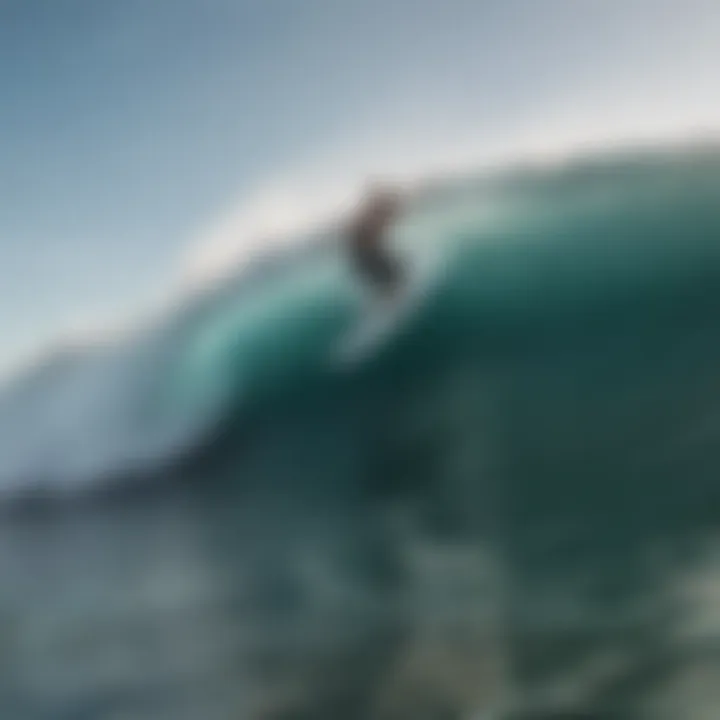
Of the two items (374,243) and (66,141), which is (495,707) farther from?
(66,141)

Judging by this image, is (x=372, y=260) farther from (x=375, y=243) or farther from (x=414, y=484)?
(x=414, y=484)

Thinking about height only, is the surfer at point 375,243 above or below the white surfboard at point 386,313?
above

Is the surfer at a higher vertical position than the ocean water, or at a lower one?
higher

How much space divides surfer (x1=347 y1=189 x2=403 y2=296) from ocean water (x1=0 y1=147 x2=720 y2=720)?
3cm

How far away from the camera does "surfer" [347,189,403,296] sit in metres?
1.28

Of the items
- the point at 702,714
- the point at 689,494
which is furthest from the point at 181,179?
the point at 702,714

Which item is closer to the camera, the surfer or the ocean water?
the ocean water

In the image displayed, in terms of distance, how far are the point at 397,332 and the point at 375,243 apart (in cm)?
13

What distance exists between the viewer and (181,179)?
4.36ft

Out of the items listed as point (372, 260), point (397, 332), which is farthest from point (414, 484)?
point (372, 260)

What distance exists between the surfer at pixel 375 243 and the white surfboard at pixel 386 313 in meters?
0.02

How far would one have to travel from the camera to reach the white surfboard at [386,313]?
1257 mm

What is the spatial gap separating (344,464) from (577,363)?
326 millimetres

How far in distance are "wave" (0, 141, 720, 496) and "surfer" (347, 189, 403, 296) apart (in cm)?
2
